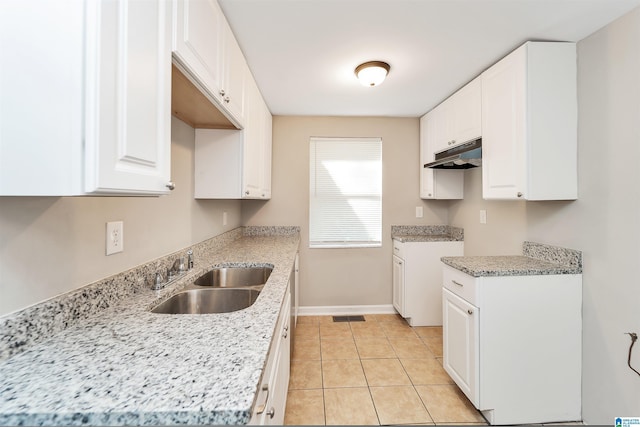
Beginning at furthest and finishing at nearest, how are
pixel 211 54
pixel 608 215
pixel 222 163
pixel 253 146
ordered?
1. pixel 253 146
2. pixel 222 163
3. pixel 608 215
4. pixel 211 54

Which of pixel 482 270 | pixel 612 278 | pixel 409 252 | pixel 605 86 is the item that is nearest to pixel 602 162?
pixel 605 86

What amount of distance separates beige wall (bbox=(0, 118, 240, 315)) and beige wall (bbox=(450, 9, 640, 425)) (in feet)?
7.66

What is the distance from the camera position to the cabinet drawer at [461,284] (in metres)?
1.62

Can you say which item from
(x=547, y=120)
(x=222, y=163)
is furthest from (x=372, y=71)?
(x=222, y=163)

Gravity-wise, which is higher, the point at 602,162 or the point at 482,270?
the point at 602,162

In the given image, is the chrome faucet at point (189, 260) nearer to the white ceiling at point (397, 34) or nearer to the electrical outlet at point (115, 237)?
the electrical outlet at point (115, 237)

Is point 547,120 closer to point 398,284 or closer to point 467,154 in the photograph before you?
point 467,154

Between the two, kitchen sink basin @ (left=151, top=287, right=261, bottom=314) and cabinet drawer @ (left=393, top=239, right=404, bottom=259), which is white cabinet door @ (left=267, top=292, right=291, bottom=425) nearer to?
kitchen sink basin @ (left=151, top=287, right=261, bottom=314)

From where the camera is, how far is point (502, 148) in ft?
6.02

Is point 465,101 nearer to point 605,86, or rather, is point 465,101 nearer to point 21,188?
point 605,86

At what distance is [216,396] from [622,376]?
209cm

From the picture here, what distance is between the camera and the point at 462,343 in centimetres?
172

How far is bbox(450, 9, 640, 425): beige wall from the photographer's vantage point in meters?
1.38

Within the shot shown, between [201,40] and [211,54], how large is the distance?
0.13 meters
